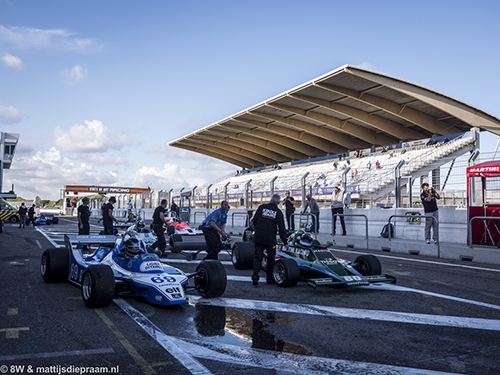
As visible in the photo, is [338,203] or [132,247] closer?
[132,247]

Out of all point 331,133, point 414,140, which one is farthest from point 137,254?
point 331,133

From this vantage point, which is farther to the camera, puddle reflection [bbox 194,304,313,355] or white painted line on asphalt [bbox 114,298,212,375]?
puddle reflection [bbox 194,304,313,355]

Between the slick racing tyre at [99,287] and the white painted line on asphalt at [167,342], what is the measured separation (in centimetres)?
29

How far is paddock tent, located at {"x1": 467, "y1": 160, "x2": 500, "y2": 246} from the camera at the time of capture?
11.7 m

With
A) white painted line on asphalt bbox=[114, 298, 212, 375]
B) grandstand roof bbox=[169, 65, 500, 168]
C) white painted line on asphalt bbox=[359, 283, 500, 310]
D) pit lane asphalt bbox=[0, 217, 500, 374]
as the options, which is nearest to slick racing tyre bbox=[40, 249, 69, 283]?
pit lane asphalt bbox=[0, 217, 500, 374]

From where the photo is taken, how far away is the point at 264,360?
12.3 ft

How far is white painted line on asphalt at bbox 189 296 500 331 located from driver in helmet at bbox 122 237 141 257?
107cm

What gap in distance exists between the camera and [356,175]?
852 inches

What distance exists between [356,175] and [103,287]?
17.8m

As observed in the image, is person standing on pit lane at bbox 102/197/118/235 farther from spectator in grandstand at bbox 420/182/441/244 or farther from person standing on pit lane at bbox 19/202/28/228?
person standing on pit lane at bbox 19/202/28/228

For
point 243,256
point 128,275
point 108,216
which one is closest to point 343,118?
point 108,216

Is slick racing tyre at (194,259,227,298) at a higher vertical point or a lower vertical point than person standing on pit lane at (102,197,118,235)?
lower

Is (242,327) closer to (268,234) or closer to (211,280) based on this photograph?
(211,280)

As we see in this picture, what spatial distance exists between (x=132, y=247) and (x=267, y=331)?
8.90 ft
